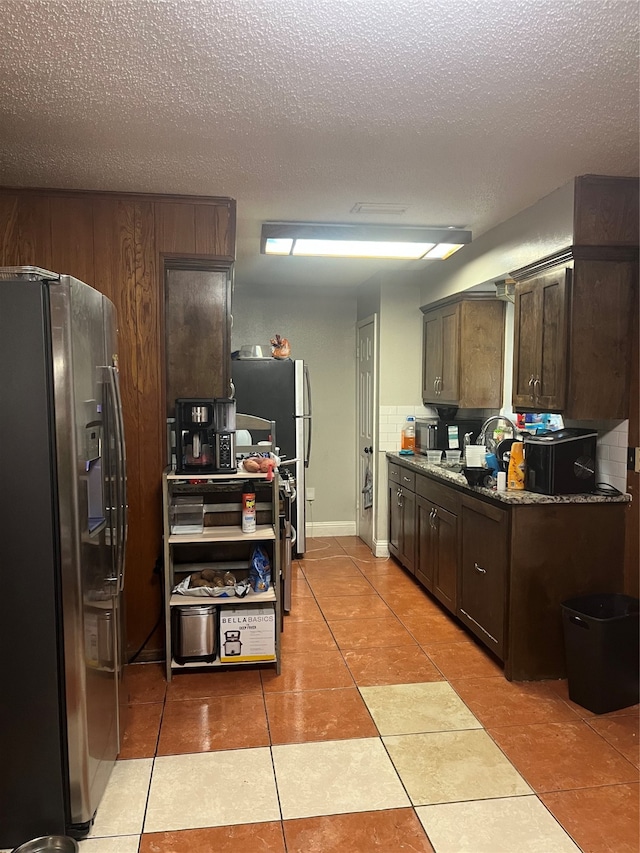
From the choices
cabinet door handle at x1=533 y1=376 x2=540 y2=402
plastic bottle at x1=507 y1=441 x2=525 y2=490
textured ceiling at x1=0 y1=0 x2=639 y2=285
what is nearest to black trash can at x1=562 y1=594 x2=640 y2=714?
plastic bottle at x1=507 y1=441 x2=525 y2=490

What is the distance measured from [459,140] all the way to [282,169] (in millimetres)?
817

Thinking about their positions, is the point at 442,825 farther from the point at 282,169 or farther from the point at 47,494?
the point at 282,169

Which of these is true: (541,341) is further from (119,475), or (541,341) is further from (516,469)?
(119,475)

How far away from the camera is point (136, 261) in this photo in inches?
128

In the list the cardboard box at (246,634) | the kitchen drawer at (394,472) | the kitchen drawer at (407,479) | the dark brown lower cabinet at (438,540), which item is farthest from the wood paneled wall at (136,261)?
the kitchen drawer at (394,472)

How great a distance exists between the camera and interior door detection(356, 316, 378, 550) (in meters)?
5.53

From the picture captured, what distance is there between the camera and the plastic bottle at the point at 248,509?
322 cm

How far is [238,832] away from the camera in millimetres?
2090

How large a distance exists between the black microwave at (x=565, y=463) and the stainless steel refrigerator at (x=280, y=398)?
2244 mm

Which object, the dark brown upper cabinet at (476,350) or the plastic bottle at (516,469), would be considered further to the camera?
the dark brown upper cabinet at (476,350)

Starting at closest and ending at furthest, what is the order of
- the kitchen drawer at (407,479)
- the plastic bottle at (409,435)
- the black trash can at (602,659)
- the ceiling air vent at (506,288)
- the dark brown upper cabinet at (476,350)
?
the black trash can at (602,659) < the ceiling air vent at (506,288) < the dark brown upper cabinet at (476,350) < the kitchen drawer at (407,479) < the plastic bottle at (409,435)

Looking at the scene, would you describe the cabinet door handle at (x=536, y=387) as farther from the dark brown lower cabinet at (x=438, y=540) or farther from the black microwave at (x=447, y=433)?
the black microwave at (x=447, y=433)

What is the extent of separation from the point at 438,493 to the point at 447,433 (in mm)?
Result: 882

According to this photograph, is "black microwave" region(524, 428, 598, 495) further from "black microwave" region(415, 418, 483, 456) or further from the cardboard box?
"black microwave" region(415, 418, 483, 456)
